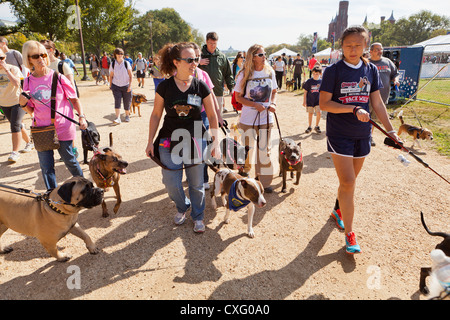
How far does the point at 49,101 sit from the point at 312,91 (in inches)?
269

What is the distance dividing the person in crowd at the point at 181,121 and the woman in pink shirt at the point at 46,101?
1.36 m

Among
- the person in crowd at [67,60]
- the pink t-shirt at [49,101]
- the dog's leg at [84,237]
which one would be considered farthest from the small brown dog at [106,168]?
the person in crowd at [67,60]

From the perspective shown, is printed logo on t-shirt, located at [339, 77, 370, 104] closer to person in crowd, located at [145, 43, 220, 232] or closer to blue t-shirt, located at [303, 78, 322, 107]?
person in crowd, located at [145, 43, 220, 232]

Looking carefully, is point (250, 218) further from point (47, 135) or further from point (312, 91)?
point (312, 91)

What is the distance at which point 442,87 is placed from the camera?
656 inches

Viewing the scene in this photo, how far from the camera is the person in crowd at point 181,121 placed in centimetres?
315

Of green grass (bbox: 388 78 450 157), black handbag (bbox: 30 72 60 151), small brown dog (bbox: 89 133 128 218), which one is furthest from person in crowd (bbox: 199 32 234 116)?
green grass (bbox: 388 78 450 157)

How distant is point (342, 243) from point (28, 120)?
11472 mm

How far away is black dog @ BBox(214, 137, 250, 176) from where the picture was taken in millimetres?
4791

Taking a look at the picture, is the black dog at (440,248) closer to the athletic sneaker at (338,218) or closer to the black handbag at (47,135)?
the athletic sneaker at (338,218)

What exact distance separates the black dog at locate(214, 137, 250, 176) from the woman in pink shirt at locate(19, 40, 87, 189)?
235cm
